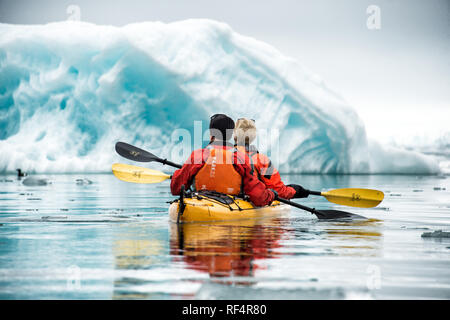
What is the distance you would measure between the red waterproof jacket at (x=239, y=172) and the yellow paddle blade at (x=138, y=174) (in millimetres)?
1404

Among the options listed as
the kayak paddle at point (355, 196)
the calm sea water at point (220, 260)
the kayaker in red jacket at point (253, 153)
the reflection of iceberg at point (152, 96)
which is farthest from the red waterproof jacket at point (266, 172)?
the reflection of iceberg at point (152, 96)

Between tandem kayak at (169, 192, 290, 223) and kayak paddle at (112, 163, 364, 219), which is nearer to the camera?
tandem kayak at (169, 192, 290, 223)

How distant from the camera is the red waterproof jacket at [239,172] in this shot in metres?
6.07

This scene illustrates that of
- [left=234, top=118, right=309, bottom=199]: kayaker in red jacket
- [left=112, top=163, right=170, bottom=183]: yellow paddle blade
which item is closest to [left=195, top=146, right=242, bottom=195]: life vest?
[left=234, top=118, right=309, bottom=199]: kayaker in red jacket

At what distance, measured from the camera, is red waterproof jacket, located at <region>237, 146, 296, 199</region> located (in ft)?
21.4

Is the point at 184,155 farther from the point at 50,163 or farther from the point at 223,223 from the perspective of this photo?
the point at 223,223

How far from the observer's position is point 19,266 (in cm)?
353

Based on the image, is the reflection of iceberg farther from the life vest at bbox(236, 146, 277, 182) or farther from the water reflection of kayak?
the water reflection of kayak

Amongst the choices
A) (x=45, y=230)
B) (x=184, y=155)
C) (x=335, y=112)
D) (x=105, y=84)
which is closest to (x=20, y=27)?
(x=105, y=84)

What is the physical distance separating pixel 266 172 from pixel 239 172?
0.61 meters

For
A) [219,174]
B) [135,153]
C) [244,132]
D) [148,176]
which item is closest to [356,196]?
[244,132]

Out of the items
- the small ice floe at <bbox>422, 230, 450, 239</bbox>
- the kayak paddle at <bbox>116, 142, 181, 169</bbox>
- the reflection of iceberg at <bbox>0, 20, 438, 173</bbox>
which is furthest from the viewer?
the reflection of iceberg at <bbox>0, 20, 438, 173</bbox>
